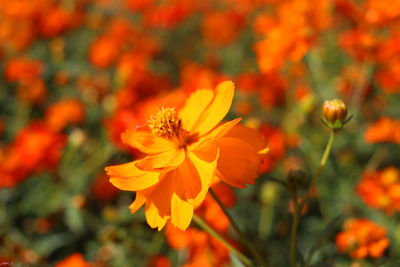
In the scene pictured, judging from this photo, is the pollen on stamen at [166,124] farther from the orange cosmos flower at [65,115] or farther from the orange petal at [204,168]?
the orange cosmos flower at [65,115]

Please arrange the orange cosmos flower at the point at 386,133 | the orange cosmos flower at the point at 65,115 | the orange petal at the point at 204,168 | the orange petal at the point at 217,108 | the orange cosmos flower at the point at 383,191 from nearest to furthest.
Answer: the orange petal at the point at 204,168
the orange petal at the point at 217,108
the orange cosmos flower at the point at 383,191
the orange cosmos flower at the point at 386,133
the orange cosmos flower at the point at 65,115

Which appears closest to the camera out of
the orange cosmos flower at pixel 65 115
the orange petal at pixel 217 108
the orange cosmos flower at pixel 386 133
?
the orange petal at pixel 217 108

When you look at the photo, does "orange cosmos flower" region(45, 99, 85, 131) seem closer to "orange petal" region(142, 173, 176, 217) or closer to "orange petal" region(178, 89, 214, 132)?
"orange petal" region(178, 89, 214, 132)

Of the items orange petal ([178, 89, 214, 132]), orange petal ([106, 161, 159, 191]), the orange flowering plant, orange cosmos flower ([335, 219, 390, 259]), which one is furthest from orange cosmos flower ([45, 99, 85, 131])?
orange cosmos flower ([335, 219, 390, 259])

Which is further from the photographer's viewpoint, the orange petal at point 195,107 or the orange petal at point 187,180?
the orange petal at point 195,107

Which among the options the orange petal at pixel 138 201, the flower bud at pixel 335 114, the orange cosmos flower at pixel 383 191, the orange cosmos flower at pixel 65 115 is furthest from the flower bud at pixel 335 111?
the orange cosmos flower at pixel 65 115

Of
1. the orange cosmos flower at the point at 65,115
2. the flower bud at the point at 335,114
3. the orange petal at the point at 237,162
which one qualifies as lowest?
the orange cosmos flower at the point at 65,115
